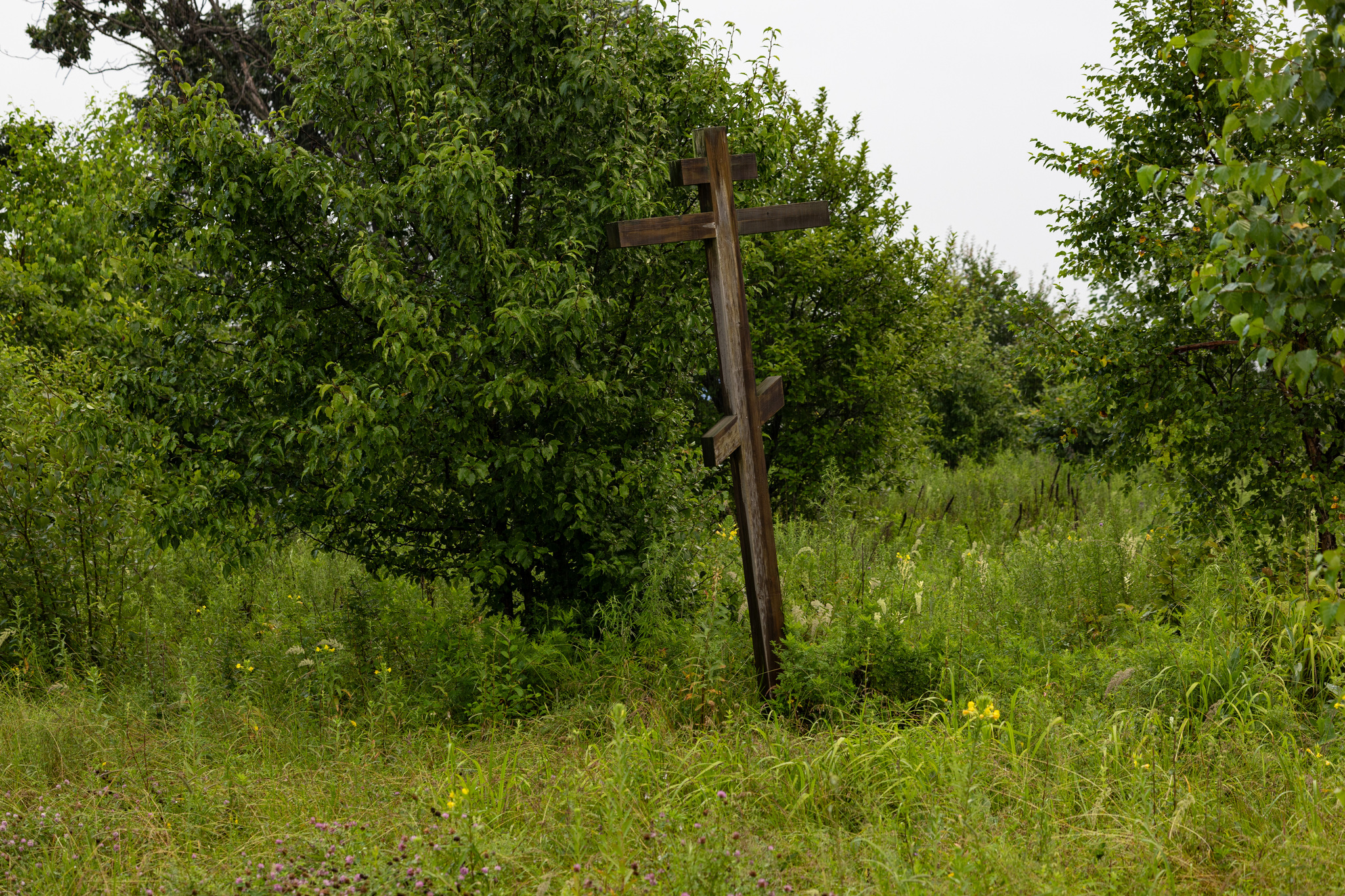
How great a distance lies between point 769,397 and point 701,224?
96 cm

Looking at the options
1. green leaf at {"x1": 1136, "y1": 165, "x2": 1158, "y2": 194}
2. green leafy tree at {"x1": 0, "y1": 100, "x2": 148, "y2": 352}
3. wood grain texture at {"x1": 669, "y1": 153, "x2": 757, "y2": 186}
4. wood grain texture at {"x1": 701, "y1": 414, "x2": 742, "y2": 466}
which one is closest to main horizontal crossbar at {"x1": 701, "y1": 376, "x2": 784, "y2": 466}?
wood grain texture at {"x1": 701, "y1": 414, "x2": 742, "y2": 466}

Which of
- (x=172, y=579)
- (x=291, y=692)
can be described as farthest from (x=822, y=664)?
(x=172, y=579)

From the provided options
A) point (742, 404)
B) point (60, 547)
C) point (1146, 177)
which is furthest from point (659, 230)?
point (60, 547)

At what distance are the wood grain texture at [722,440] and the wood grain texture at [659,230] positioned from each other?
3.07 feet

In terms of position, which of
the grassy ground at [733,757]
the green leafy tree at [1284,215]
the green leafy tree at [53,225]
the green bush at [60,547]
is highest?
the green leafy tree at [53,225]

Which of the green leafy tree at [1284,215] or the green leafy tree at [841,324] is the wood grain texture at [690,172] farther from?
the green leafy tree at [841,324]

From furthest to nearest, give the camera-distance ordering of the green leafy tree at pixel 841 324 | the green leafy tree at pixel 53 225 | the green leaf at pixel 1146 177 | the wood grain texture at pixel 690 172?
the green leafy tree at pixel 53 225, the green leafy tree at pixel 841 324, the wood grain texture at pixel 690 172, the green leaf at pixel 1146 177

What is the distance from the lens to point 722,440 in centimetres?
477

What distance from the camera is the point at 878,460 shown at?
1087 centimetres

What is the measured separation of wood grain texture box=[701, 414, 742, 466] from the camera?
4.64 meters

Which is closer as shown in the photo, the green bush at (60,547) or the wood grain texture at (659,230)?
the wood grain texture at (659,230)

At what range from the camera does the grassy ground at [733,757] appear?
3.33 meters

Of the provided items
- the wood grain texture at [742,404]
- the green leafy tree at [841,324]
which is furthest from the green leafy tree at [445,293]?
the green leafy tree at [841,324]

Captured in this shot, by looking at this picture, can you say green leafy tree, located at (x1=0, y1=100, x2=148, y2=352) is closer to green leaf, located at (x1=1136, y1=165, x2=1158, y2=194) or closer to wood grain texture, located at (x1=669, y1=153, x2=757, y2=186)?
wood grain texture, located at (x1=669, y1=153, x2=757, y2=186)
